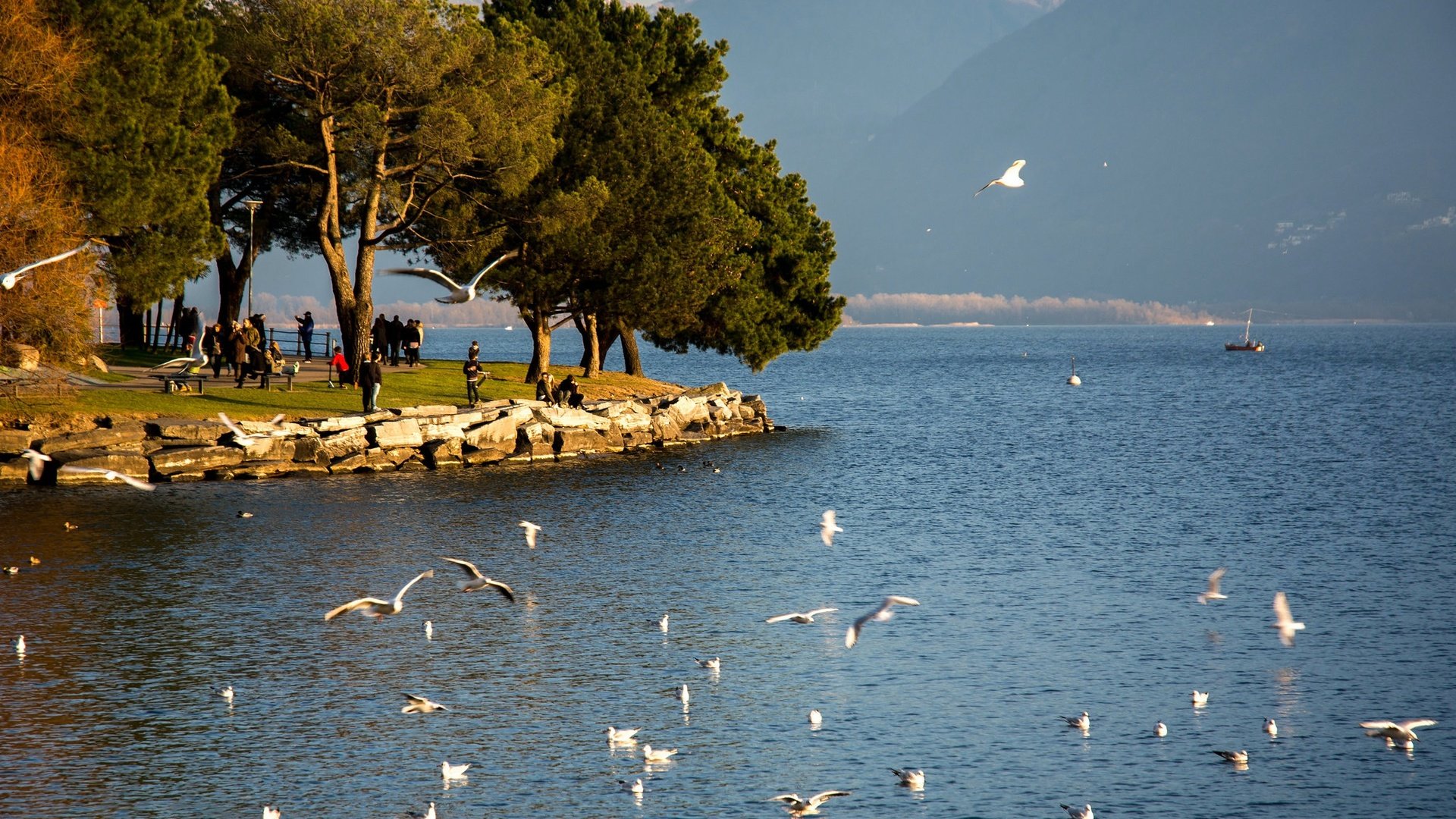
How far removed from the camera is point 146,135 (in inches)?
1797

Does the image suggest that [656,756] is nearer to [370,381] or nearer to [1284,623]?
[1284,623]

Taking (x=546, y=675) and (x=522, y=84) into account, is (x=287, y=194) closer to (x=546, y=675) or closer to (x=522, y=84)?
(x=522, y=84)

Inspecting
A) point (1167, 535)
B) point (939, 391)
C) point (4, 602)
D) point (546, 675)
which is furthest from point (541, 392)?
point (939, 391)

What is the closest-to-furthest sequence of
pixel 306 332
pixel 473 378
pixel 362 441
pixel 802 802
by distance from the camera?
pixel 802 802 → pixel 362 441 → pixel 473 378 → pixel 306 332

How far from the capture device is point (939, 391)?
114000mm

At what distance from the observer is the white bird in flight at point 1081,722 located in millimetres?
17703

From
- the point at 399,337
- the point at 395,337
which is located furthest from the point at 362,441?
the point at 399,337

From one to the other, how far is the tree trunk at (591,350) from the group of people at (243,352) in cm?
1622

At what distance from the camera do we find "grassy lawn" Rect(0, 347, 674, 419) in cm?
4056

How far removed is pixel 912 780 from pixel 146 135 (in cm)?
4002

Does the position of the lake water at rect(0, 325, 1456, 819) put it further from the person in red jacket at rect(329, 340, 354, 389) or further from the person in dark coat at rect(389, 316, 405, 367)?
the person in dark coat at rect(389, 316, 405, 367)

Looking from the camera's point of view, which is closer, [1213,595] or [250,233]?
[1213,595]

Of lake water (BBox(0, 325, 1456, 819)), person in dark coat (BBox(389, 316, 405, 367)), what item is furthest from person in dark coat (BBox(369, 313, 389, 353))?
lake water (BBox(0, 325, 1456, 819))

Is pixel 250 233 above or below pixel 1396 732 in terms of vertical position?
above
